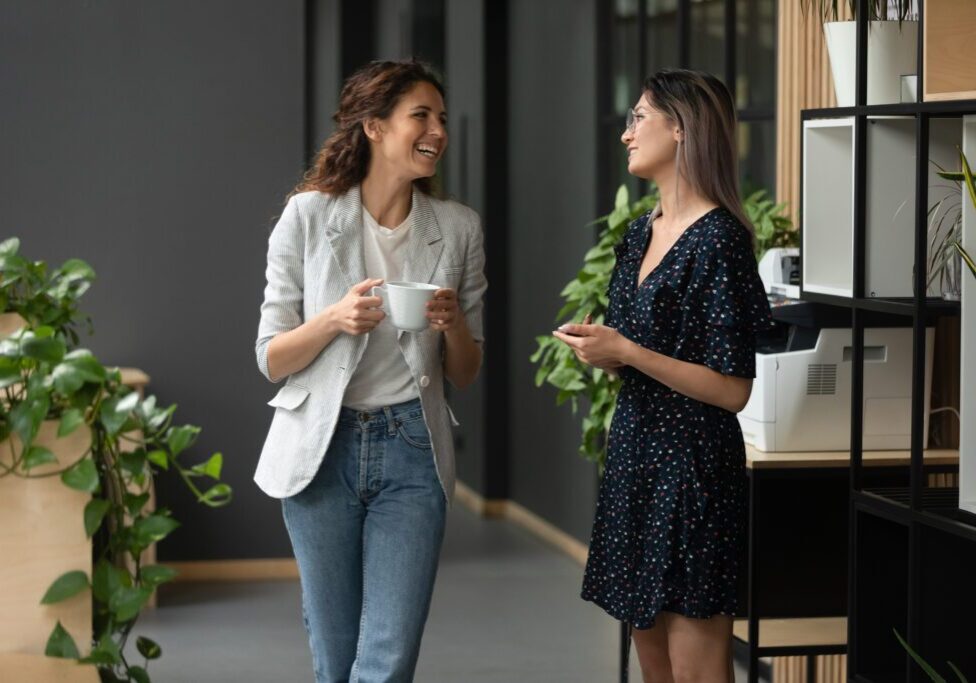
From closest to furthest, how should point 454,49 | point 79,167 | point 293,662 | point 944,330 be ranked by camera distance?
point 944,330
point 293,662
point 79,167
point 454,49

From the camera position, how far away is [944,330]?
356 cm

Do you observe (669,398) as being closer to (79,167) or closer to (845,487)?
(845,487)

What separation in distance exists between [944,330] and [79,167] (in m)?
3.71

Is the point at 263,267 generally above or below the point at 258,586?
above

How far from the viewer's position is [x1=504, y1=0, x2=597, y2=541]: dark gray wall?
6.55 metres

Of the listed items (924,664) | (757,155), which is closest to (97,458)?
(924,664)

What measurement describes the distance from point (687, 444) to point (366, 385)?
0.59 metres

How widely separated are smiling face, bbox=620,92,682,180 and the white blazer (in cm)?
37

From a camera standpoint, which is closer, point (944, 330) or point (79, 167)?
point (944, 330)

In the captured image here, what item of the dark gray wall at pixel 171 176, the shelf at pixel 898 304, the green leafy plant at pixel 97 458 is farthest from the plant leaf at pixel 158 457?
the dark gray wall at pixel 171 176

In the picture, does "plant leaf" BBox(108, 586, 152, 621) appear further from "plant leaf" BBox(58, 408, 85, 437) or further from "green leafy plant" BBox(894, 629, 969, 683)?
"green leafy plant" BBox(894, 629, 969, 683)

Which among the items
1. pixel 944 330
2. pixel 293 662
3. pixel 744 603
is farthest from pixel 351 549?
pixel 293 662

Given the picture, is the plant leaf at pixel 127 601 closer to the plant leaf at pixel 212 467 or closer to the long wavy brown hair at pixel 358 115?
the plant leaf at pixel 212 467

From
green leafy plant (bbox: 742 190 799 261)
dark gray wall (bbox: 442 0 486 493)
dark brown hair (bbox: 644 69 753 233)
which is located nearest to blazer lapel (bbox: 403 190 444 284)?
dark brown hair (bbox: 644 69 753 233)
